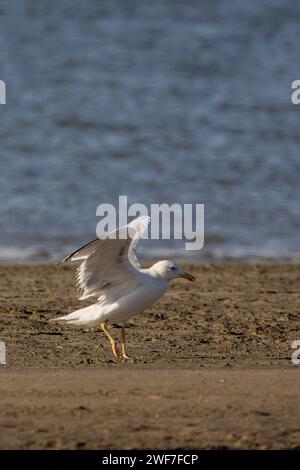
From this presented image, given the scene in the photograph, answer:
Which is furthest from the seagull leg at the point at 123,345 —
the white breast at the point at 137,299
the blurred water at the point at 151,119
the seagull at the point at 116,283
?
the blurred water at the point at 151,119

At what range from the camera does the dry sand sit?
7387mm

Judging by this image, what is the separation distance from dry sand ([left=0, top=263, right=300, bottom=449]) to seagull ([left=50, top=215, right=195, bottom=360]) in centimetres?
25

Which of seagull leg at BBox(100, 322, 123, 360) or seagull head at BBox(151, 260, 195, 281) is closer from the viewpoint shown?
seagull leg at BBox(100, 322, 123, 360)

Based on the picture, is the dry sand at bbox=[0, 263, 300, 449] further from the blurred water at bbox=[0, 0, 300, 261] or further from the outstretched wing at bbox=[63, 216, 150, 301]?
the blurred water at bbox=[0, 0, 300, 261]

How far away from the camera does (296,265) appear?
14422 mm

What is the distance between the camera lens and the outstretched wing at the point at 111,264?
9.66 meters

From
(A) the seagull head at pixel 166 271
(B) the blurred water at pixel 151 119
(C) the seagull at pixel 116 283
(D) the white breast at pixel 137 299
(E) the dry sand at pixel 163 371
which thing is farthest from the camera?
(B) the blurred water at pixel 151 119

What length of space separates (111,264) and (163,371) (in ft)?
4.19

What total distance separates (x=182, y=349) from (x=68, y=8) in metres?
24.0

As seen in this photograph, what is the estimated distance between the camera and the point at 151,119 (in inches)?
896

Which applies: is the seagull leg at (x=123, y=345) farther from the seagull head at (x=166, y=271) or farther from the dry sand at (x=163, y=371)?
the seagull head at (x=166, y=271)

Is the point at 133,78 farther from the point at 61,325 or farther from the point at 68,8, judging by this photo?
the point at 61,325

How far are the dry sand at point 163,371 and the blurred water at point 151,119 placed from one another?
2.72m

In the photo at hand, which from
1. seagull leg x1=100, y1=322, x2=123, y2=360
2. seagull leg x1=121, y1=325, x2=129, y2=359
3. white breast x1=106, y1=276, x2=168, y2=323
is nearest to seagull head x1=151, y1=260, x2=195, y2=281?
white breast x1=106, y1=276, x2=168, y2=323
